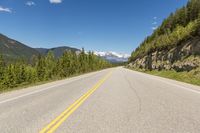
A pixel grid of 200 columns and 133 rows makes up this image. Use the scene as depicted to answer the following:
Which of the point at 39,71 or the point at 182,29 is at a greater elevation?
the point at 182,29

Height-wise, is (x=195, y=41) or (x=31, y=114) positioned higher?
(x=195, y=41)

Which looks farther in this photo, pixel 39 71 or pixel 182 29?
pixel 39 71

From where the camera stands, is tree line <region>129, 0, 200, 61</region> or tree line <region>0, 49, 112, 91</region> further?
tree line <region>0, 49, 112, 91</region>

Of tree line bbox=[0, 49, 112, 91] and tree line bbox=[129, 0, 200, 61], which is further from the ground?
tree line bbox=[129, 0, 200, 61]

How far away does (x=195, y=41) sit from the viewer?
91.4 feet

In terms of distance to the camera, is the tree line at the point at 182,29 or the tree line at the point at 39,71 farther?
the tree line at the point at 39,71

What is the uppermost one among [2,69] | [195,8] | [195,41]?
[195,8]

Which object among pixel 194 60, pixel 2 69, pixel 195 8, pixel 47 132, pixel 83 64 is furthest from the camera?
pixel 83 64

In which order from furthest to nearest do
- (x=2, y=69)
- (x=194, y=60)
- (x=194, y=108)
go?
(x=2, y=69)
(x=194, y=60)
(x=194, y=108)

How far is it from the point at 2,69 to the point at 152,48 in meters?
38.5

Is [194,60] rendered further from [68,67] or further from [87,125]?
[68,67]

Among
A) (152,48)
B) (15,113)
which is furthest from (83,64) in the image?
(15,113)

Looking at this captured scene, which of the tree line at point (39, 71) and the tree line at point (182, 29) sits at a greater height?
the tree line at point (182, 29)

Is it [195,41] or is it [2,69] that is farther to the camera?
[2,69]
